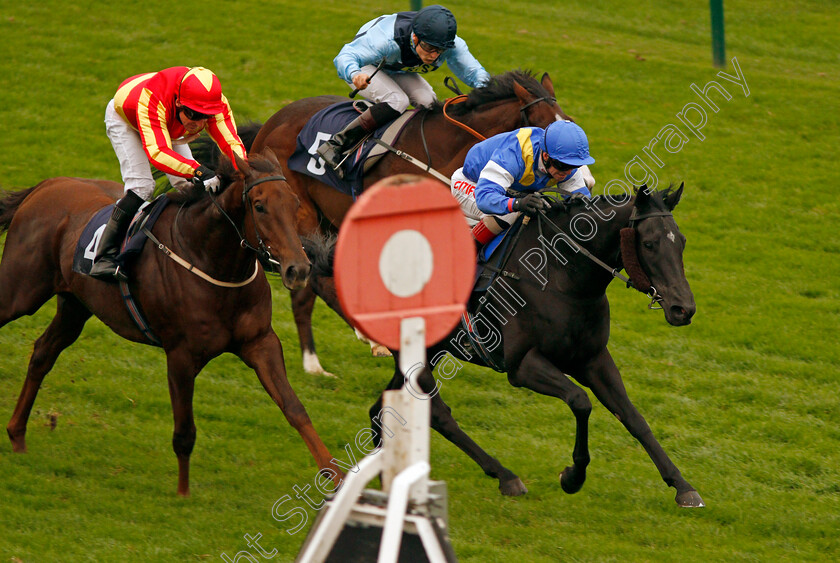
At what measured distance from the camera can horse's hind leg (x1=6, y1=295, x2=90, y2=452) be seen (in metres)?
6.16

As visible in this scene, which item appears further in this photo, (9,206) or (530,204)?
(9,206)

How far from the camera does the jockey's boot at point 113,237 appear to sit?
5.48 meters

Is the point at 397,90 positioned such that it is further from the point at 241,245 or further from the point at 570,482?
the point at 570,482

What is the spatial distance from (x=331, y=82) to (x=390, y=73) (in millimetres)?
6286

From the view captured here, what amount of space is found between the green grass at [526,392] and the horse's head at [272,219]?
56.0 inches

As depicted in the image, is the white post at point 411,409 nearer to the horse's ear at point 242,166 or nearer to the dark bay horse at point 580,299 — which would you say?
the dark bay horse at point 580,299

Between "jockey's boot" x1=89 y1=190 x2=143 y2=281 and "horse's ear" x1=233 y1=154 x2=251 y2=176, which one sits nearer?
"horse's ear" x1=233 y1=154 x2=251 y2=176

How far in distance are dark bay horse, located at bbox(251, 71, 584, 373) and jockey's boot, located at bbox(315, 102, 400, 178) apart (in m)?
0.19

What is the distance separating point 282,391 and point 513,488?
1583 millimetres

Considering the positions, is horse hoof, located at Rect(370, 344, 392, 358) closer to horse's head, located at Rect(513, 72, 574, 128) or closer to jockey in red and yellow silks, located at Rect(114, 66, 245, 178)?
horse's head, located at Rect(513, 72, 574, 128)

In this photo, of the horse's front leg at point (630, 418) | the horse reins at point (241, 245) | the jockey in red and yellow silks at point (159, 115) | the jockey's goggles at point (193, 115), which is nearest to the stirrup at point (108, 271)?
the horse reins at point (241, 245)

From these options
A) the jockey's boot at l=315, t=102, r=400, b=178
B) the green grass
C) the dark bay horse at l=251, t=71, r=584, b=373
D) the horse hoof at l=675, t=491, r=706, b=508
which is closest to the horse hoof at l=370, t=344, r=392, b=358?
the green grass

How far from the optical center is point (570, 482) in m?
5.50

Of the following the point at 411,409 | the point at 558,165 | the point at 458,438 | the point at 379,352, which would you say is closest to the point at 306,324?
the point at 379,352
